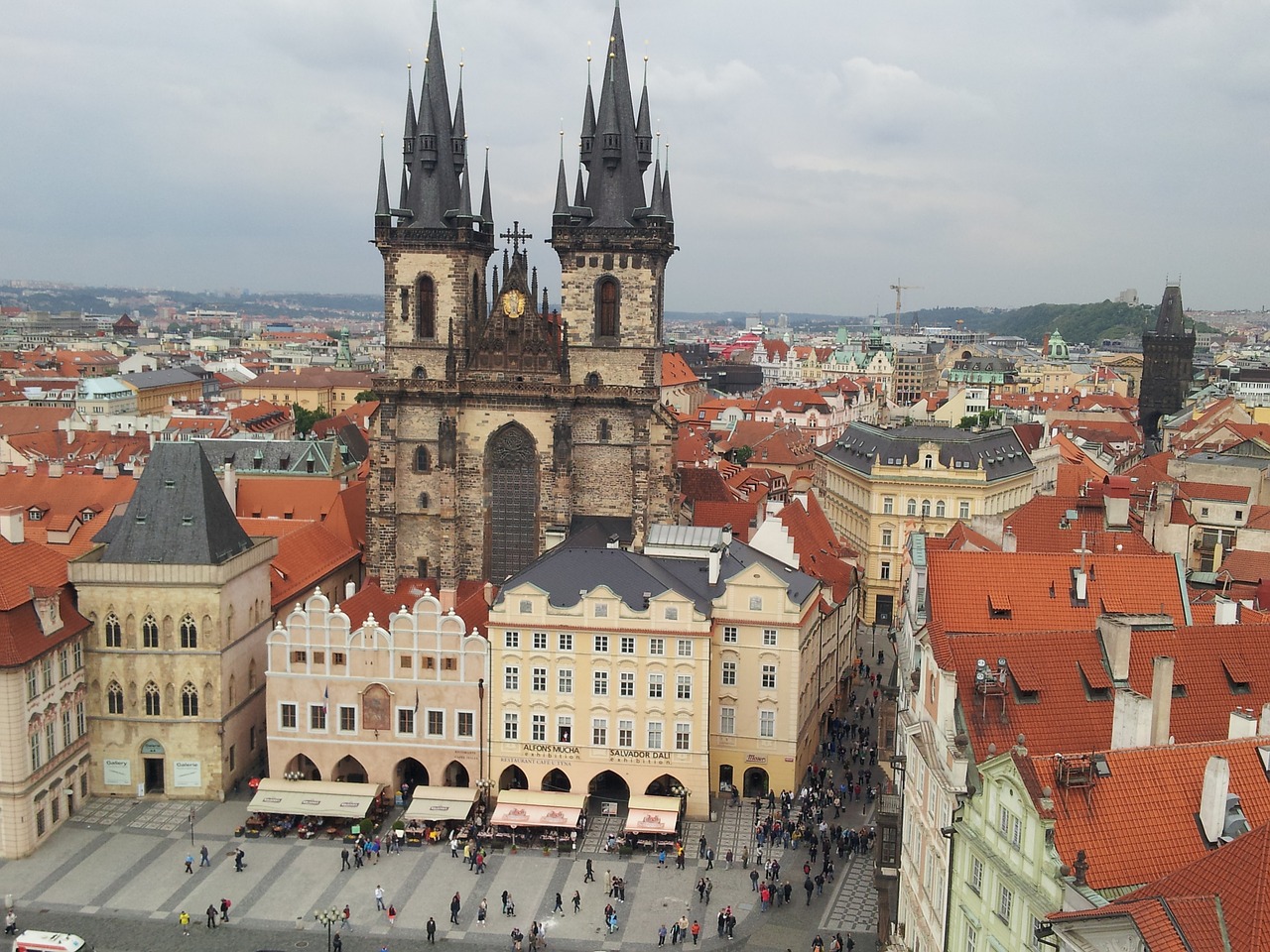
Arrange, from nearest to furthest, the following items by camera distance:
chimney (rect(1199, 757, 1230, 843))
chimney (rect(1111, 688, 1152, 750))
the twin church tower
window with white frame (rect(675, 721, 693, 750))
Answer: chimney (rect(1199, 757, 1230, 843))
chimney (rect(1111, 688, 1152, 750))
window with white frame (rect(675, 721, 693, 750))
the twin church tower

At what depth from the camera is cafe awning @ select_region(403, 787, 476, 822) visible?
183ft

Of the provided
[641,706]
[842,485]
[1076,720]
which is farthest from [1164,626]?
[842,485]

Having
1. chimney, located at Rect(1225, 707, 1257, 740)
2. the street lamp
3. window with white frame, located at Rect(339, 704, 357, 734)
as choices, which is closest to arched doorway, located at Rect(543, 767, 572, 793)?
window with white frame, located at Rect(339, 704, 357, 734)

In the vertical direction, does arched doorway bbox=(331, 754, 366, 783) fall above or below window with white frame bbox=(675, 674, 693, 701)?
below

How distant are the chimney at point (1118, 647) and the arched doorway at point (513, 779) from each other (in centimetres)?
3040

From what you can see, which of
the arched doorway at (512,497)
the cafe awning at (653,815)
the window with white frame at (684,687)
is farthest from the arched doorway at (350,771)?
the arched doorway at (512,497)

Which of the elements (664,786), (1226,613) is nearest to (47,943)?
(664,786)

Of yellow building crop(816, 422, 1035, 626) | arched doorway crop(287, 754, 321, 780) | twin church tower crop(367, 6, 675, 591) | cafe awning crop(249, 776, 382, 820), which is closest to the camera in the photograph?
cafe awning crop(249, 776, 382, 820)

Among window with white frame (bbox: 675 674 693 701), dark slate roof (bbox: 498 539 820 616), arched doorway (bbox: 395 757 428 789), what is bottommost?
arched doorway (bbox: 395 757 428 789)

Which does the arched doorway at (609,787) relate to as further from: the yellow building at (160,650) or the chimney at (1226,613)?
the chimney at (1226,613)

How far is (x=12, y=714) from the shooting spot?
53.0 meters

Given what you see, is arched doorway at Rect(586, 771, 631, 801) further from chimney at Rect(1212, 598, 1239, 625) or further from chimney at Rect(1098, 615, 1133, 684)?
chimney at Rect(1098, 615, 1133, 684)

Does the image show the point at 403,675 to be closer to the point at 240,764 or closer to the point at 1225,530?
the point at 240,764

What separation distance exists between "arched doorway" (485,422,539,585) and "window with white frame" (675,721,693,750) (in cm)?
2411
